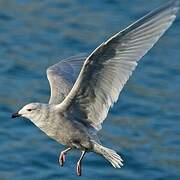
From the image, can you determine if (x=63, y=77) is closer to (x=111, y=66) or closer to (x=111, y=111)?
(x=111, y=66)

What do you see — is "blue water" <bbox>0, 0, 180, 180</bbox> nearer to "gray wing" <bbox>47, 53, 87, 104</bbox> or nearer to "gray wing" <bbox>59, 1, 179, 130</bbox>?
"gray wing" <bbox>47, 53, 87, 104</bbox>

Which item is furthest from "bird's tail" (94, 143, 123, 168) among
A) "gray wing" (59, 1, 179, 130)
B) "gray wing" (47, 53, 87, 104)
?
"gray wing" (47, 53, 87, 104)

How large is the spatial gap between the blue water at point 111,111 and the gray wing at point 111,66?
350 centimetres

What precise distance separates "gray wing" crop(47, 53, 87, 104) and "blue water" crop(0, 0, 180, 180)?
239cm

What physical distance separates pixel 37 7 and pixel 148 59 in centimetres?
251

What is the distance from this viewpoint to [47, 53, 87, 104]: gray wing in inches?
386

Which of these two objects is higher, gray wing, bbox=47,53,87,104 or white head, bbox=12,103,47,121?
gray wing, bbox=47,53,87,104

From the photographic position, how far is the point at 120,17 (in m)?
16.7

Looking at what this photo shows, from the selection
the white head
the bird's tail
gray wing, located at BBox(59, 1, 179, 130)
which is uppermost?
gray wing, located at BBox(59, 1, 179, 130)

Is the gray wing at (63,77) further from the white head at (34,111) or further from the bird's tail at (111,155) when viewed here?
the bird's tail at (111,155)

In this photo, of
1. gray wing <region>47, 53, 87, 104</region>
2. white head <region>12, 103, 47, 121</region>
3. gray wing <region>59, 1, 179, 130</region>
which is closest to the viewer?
gray wing <region>59, 1, 179, 130</region>

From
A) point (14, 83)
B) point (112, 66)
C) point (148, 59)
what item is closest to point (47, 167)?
point (14, 83)

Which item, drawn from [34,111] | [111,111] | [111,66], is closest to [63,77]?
[34,111]

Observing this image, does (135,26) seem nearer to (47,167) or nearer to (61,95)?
(61,95)
